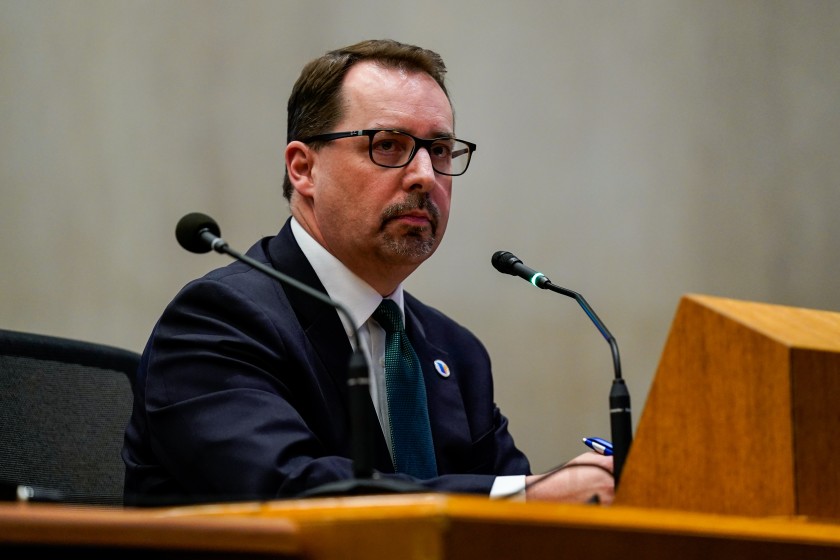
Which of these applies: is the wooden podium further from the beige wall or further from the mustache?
the beige wall

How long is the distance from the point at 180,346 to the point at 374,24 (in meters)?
1.95

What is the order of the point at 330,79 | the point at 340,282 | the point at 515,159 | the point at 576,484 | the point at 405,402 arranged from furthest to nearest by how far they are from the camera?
the point at 515,159 → the point at 330,79 → the point at 340,282 → the point at 405,402 → the point at 576,484

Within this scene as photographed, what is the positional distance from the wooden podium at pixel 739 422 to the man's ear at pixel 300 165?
126 cm

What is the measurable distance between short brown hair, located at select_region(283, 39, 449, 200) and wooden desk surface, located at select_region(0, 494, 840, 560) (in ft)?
5.07

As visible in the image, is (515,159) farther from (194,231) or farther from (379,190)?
(194,231)

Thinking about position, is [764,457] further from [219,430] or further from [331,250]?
[331,250]

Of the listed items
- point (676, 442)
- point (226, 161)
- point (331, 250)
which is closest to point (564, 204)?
point (226, 161)

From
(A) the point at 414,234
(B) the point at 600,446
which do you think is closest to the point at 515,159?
(A) the point at 414,234

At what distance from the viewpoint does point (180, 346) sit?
1.94m

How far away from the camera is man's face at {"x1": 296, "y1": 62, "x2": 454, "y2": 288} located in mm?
2350

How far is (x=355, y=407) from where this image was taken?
1.32m

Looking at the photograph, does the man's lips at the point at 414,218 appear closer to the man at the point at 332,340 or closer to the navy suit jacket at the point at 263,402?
the man at the point at 332,340

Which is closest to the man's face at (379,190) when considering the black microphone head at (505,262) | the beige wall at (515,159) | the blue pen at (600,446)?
the black microphone head at (505,262)

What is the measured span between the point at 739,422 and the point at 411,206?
1165mm
